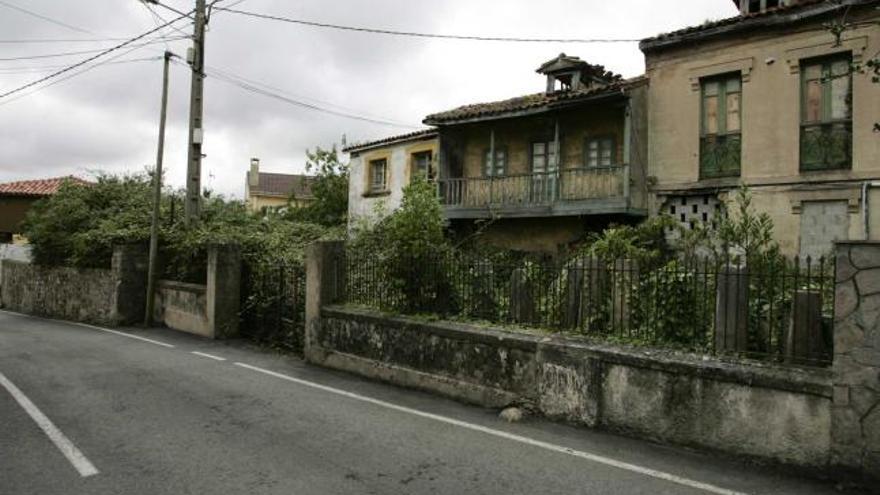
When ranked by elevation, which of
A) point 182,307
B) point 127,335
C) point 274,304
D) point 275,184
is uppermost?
point 275,184

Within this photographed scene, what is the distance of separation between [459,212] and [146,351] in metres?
9.68

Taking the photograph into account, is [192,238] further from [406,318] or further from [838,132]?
[838,132]

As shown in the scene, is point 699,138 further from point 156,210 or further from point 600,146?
point 156,210

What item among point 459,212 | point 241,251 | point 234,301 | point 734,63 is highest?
point 734,63

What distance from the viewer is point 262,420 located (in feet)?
20.8

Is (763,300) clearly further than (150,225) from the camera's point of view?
No

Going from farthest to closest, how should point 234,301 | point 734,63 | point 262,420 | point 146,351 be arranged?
point 734,63 < point 234,301 < point 146,351 < point 262,420

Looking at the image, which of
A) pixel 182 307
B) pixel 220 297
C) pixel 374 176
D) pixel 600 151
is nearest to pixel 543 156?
pixel 600 151

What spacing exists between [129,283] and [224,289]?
180 inches

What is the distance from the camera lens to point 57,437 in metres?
5.69

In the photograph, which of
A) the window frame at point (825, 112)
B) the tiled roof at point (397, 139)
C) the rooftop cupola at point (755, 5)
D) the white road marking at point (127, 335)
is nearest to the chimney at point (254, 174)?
the tiled roof at point (397, 139)

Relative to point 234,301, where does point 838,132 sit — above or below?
above

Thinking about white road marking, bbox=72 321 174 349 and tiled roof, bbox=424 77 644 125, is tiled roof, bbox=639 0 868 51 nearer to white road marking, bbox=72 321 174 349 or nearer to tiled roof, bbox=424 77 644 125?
tiled roof, bbox=424 77 644 125

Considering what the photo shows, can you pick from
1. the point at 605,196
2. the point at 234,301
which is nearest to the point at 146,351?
the point at 234,301
